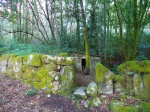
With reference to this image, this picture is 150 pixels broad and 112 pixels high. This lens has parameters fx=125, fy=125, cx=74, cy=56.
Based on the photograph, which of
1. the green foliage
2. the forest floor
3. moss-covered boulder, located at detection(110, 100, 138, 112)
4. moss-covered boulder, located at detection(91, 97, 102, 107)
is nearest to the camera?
moss-covered boulder, located at detection(110, 100, 138, 112)

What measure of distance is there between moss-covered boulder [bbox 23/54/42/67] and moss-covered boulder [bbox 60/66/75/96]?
34.9 inches

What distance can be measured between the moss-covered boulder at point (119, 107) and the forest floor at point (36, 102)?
13cm

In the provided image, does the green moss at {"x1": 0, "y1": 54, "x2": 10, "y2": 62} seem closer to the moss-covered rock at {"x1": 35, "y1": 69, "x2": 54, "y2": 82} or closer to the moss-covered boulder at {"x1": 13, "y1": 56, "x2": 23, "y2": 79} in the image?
the moss-covered boulder at {"x1": 13, "y1": 56, "x2": 23, "y2": 79}

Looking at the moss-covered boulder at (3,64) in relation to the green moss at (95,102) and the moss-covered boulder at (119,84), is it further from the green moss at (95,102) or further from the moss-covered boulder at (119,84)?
the moss-covered boulder at (119,84)

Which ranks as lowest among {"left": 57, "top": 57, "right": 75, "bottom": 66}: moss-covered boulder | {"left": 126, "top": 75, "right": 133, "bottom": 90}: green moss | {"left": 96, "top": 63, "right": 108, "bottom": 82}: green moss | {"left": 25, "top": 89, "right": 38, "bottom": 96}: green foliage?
{"left": 25, "top": 89, "right": 38, "bottom": 96}: green foliage

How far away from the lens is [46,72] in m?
3.99

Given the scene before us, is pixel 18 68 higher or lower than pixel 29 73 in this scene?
higher

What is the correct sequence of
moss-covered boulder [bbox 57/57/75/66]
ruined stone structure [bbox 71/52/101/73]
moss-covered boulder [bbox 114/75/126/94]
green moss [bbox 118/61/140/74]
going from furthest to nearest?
1. ruined stone structure [bbox 71/52/101/73]
2. moss-covered boulder [bbox 57/57/75/66]
3. moss-covered boulder [bbox 114/75/126/94]
4. green moss [bbox 118/61/140/74]

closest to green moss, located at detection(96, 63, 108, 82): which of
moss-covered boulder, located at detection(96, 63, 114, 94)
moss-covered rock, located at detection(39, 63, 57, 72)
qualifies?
moss-covered boulder, located at detection(96, 63, 114, 94)

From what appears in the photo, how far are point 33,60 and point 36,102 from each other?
1363 millimetres

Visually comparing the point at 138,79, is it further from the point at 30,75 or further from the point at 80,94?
the point at 30,75

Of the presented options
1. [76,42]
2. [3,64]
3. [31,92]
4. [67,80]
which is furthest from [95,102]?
[76,42]

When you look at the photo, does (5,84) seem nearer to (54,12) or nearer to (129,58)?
(129,58)

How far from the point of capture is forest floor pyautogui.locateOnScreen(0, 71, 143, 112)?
3176mm
